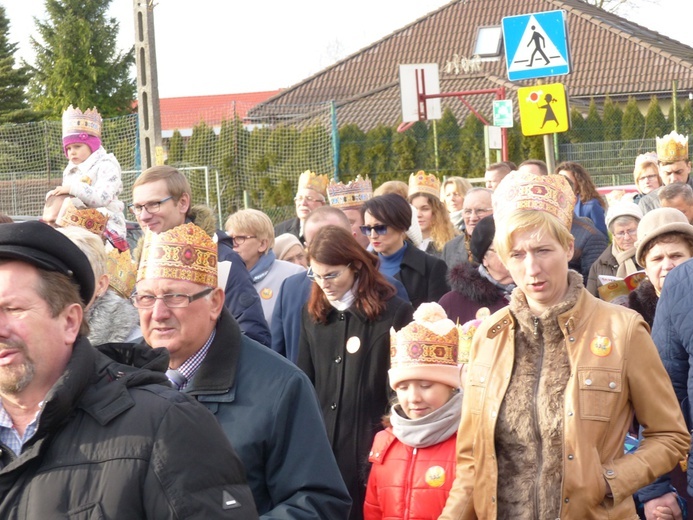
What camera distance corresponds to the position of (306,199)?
9570mm

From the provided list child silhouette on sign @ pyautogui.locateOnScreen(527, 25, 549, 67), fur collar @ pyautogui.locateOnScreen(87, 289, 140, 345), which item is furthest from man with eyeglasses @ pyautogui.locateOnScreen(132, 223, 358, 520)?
child silhouette on sign @ pyautogui.locateOnScreen(527, 25, 549, 67)

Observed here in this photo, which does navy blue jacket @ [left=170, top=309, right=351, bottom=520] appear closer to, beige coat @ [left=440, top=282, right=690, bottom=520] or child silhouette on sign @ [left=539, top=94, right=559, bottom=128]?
beige coat @ [left=440, top=282, right=690, bottom=520]

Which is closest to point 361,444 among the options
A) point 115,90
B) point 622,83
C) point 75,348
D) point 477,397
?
point 477,397

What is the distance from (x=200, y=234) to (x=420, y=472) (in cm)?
151

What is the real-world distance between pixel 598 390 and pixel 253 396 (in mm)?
1186

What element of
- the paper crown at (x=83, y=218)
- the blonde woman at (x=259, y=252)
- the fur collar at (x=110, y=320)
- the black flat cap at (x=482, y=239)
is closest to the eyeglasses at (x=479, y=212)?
the blonde woman at (x=259, y=252)

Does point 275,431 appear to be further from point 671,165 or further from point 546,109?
point 546,109

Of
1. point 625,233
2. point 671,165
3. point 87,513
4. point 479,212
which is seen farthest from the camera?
point 671,165

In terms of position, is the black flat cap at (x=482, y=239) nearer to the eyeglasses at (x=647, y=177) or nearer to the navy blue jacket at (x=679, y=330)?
the navy blue jacket at (x=679, y=330)

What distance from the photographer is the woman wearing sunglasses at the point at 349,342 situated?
5.80 m

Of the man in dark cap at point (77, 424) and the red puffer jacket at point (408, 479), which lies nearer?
the man in dark cap at point (77, 424)

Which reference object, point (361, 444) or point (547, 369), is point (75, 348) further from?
point (361, 444)

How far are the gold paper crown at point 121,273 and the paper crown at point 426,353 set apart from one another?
1310 mm

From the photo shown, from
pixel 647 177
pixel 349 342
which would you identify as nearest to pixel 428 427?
pixel 349 342
